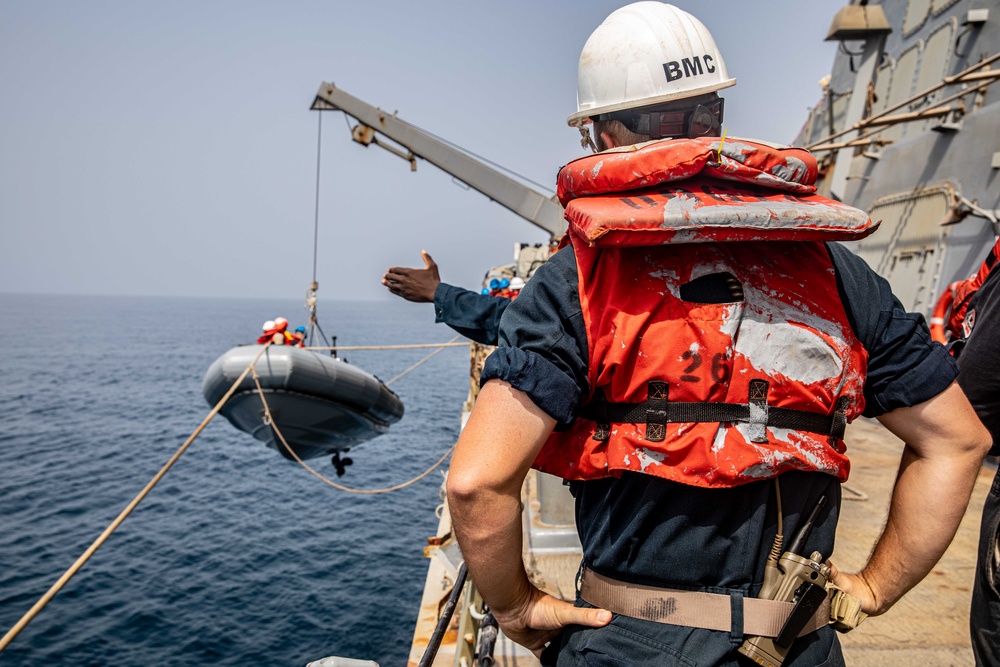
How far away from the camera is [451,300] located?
2332 millimetres

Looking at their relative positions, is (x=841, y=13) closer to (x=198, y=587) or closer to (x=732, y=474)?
(x=732, y=474)

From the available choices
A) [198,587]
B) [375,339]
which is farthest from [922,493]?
[375,339]

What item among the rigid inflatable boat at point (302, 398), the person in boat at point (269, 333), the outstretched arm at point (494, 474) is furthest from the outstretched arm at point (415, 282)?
the person in boat at point (269, 333)

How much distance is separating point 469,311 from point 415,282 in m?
0.28

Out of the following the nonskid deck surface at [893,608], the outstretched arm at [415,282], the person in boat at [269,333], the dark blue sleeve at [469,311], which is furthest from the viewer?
the person in boat at [269,333]

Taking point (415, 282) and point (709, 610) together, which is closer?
point (709, 610)

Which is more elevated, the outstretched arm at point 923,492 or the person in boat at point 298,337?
the outstretched arm at point 923,492

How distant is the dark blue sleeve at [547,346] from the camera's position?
3.55 ft

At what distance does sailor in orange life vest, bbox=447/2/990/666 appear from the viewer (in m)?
1.11

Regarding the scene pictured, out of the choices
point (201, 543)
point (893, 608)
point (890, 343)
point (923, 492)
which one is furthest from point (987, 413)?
point (201, 543)

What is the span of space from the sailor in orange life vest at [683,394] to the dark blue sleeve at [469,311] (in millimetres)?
972

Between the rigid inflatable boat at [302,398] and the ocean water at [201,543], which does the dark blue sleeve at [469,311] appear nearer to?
the rigid inflatable boat at [302,398]

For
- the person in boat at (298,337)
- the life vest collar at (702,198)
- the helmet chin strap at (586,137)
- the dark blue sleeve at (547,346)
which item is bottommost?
the person in boat at (298,337)

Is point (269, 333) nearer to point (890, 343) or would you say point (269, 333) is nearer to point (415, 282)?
point (415, 282)
